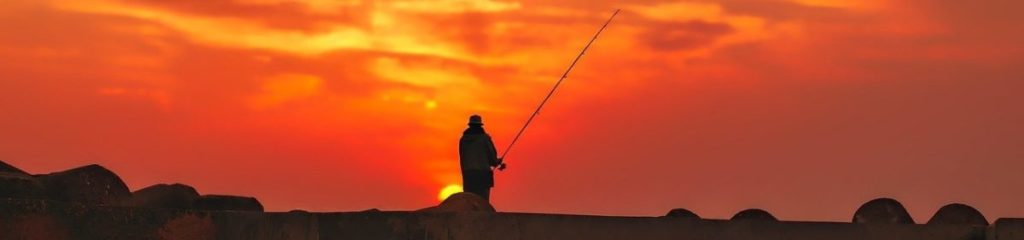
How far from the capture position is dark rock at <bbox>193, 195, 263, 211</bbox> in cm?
1256

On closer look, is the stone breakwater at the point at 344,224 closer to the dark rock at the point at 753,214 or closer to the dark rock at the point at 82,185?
the dark rock at the point at 82,185

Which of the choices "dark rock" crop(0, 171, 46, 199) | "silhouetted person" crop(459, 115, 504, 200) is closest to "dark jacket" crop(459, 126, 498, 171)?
"silhouetted person" crop(459, 115, 504, 200)

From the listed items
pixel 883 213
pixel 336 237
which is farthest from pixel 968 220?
pixel 336 237

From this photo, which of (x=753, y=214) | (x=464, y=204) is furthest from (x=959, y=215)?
(x=464, y=204)

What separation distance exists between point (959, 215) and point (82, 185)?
20.4 feet

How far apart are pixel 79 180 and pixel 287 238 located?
4.81 feet

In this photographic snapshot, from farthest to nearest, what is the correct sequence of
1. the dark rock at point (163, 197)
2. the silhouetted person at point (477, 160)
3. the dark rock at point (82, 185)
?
the silhouetted person at point (477, 160) < the dark rock at point (163, 197) < the dark rock at point (82, 185)

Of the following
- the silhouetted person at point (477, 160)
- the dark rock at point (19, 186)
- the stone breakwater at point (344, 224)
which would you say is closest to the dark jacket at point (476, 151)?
the silhouetted person at point (477, 160)

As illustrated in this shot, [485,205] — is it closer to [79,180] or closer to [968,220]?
[79,180]

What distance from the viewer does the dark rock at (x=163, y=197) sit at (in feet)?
40.7

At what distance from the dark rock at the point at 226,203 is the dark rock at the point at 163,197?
6cm

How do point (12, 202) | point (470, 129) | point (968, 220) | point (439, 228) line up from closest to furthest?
point (12, 202) → point (439, 228) → point (968, 220) → point (470, 129)

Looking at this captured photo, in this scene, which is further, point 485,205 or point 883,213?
point 883,213

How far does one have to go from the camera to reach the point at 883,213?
540 inches
